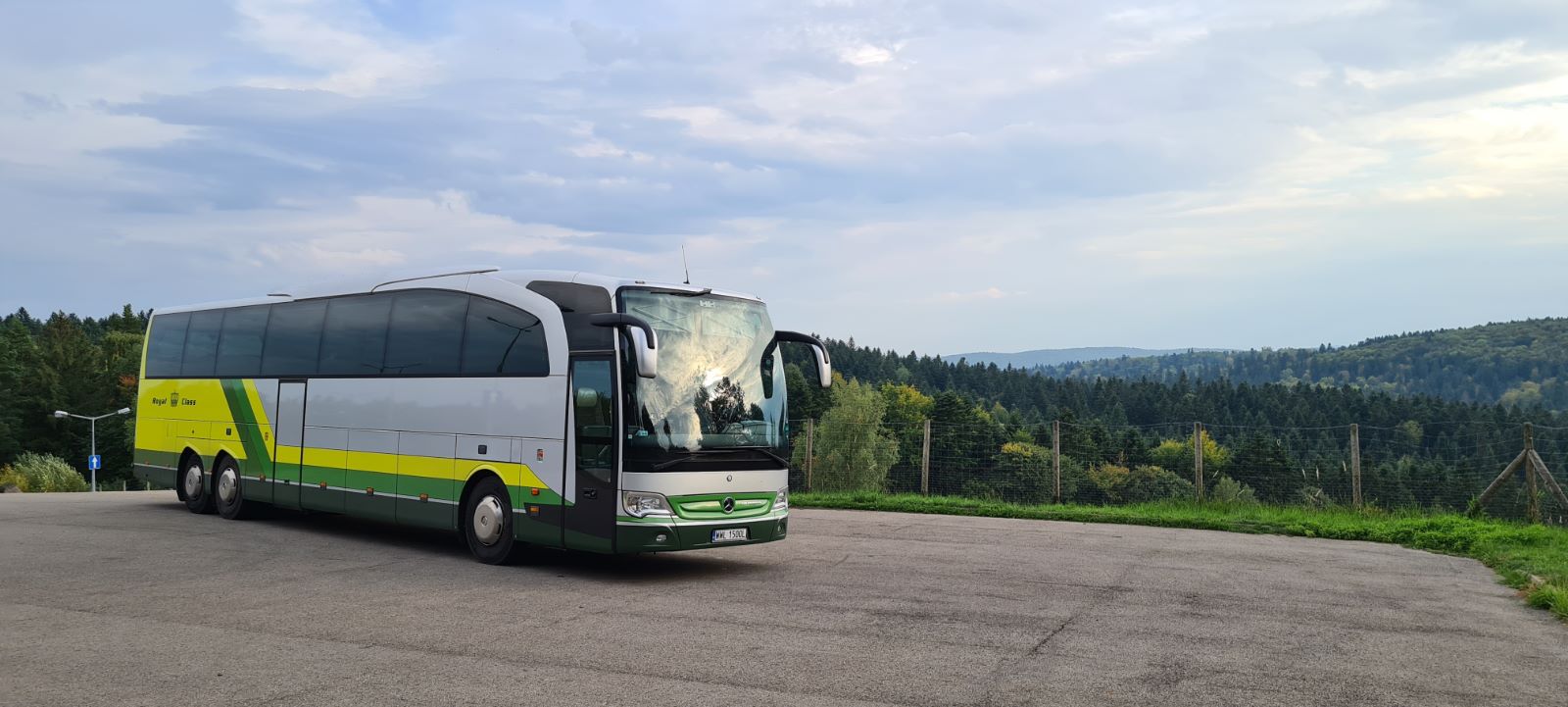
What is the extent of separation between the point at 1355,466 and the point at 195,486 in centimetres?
1840

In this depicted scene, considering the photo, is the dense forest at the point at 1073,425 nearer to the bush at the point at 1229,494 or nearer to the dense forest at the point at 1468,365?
the bush at the point at 1229,494

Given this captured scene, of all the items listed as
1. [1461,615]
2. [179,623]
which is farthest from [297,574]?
[1461,615]

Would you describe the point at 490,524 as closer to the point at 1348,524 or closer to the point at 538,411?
the point at 538,411

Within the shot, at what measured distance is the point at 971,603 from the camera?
33.3 feet

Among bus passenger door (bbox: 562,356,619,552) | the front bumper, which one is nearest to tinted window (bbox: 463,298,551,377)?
bus passenger door (bbox: 562,356,619,552)

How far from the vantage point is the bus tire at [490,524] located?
1264 cm

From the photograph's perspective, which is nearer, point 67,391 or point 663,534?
point 663,534

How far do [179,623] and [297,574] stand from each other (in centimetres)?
284

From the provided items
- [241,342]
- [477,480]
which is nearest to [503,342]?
[477,480]

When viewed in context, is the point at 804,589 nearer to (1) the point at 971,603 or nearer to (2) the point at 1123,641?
(1) the point at 971,603

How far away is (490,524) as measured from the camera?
12.9 metres

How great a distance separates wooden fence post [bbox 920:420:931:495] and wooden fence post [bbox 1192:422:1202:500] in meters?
5.11

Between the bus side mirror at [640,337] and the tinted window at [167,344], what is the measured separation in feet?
34.9

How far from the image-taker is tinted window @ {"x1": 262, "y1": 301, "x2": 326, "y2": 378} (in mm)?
16016
